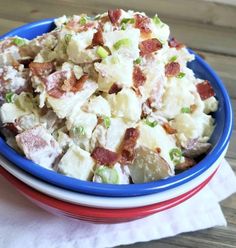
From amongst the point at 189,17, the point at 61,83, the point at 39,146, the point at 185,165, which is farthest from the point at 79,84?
the point at 189,17

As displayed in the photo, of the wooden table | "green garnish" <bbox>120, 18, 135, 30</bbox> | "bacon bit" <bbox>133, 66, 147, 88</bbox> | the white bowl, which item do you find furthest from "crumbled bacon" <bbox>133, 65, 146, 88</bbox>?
the wooden table

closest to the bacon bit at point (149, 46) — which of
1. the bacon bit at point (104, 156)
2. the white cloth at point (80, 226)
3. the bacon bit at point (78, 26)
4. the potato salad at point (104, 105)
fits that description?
the potato salad at point (104, 105)

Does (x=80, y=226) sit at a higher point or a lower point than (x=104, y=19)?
lower

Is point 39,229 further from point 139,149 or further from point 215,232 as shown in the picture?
point 215,232

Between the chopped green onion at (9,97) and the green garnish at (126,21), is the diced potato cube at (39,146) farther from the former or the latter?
the green garnish at (126,21)

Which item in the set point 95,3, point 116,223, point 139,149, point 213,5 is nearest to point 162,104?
point 139,149

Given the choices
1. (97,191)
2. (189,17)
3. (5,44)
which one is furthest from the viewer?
(189,17)

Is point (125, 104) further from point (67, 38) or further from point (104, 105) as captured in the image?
point (67, 38)
